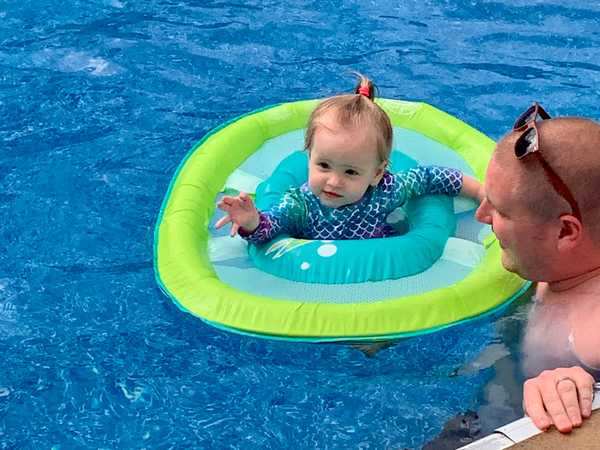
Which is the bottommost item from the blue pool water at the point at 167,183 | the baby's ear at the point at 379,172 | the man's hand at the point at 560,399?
the blue pool water at the point at 167,183

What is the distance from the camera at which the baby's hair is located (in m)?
3.88

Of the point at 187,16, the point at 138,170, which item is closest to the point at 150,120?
the point at 138,170

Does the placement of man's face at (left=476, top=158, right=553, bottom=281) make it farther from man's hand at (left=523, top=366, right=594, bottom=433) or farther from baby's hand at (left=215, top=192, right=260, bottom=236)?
baby's hand at (left=215, top=192, right=260, bottom=236)

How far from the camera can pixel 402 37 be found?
608cm

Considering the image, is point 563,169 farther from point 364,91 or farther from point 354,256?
point 364,91

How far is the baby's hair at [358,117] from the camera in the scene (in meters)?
3.88

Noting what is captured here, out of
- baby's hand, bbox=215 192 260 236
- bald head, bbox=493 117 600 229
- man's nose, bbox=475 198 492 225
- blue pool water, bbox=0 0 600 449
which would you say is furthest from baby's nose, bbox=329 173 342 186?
bald head, bbox=493 117 600 229

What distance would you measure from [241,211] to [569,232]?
1.51 m

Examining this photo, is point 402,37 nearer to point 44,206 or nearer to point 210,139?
point 210,139

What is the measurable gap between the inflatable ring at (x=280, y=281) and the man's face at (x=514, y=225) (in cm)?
71

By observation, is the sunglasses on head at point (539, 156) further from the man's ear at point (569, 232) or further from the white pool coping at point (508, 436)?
the white pool coping at point (508, 436)

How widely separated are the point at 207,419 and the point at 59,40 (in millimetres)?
3586

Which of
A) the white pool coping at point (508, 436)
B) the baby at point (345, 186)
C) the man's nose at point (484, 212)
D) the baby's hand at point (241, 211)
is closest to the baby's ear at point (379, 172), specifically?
the baby at point (345, 186)

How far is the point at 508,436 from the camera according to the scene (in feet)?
7.29
